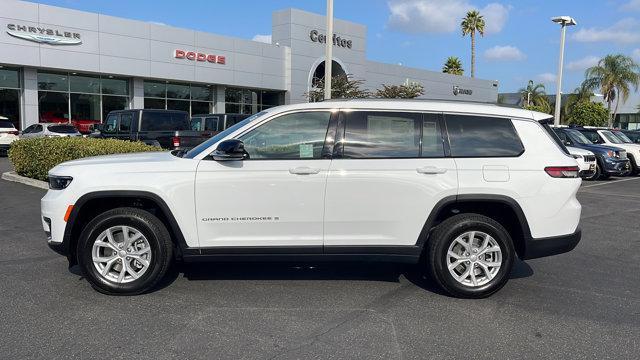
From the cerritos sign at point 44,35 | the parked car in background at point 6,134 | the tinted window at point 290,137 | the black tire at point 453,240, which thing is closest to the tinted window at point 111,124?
the parked car in background at point 6,134

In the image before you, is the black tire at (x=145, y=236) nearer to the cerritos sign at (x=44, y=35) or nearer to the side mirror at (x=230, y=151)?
the side mirror at (x=230, y=151)

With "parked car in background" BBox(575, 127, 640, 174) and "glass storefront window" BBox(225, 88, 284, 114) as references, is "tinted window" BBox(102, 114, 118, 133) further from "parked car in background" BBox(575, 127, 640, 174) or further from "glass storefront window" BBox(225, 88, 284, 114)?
"glass storefront window" BBox(225, 88, 284, 114)

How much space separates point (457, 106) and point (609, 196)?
9753mm

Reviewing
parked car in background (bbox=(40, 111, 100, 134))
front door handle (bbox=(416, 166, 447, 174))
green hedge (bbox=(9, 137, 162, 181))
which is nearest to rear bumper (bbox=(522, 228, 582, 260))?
front door handle (bbox=(416, 166, 447, 174))

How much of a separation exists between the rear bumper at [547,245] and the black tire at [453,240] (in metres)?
0.18

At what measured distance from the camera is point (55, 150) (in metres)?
11.6

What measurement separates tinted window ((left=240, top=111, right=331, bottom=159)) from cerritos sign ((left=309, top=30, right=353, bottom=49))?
3062cm

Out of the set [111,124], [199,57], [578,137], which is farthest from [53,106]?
[578,137]

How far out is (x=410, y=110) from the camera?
5059 mm

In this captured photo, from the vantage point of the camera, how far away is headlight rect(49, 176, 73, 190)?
486cm

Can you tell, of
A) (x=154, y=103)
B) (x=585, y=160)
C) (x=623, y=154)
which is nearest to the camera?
(x=585, y=160)

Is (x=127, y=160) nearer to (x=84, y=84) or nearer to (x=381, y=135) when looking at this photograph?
(x=381, y=135)

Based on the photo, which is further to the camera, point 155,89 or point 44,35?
point 155,89

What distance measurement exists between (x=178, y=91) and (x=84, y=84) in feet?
18.0
